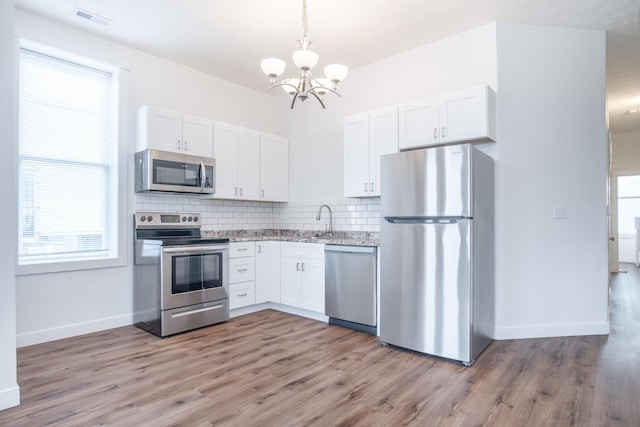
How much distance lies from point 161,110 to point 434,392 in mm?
3612

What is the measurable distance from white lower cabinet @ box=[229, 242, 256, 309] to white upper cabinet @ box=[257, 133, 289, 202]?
35.9 inches

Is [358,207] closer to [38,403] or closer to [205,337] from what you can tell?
[205,337]

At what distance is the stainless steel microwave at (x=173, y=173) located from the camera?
3.71 metres

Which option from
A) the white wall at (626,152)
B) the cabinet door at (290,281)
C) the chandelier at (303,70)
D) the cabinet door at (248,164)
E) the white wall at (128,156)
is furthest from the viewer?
the white wall at (626,152)

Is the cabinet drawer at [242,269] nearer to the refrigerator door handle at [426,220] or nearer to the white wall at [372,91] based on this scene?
the white wall at [372,91]

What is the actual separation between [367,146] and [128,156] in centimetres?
255

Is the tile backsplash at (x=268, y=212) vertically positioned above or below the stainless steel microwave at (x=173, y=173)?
below

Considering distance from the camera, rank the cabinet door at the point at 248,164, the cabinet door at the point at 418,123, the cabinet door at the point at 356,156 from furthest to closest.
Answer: the cabinet door at the point at 248,164
the cabinet door at the point at 356,156
the cabinet door at the point at 418,123

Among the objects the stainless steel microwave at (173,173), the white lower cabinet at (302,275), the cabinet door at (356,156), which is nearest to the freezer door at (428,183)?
the cabinet door at (356,156)

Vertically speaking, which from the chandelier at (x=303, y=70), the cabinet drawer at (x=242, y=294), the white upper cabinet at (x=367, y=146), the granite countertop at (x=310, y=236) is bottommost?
the cabinet drawer at (x=242, y=294)

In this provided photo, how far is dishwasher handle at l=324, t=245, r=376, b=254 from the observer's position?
3.48 metres

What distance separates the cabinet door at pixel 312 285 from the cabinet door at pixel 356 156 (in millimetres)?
897

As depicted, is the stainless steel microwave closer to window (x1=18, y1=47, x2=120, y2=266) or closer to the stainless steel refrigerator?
window (x1=18, y1=47, x2=120, y2=266)

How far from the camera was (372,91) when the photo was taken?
4398 mm
